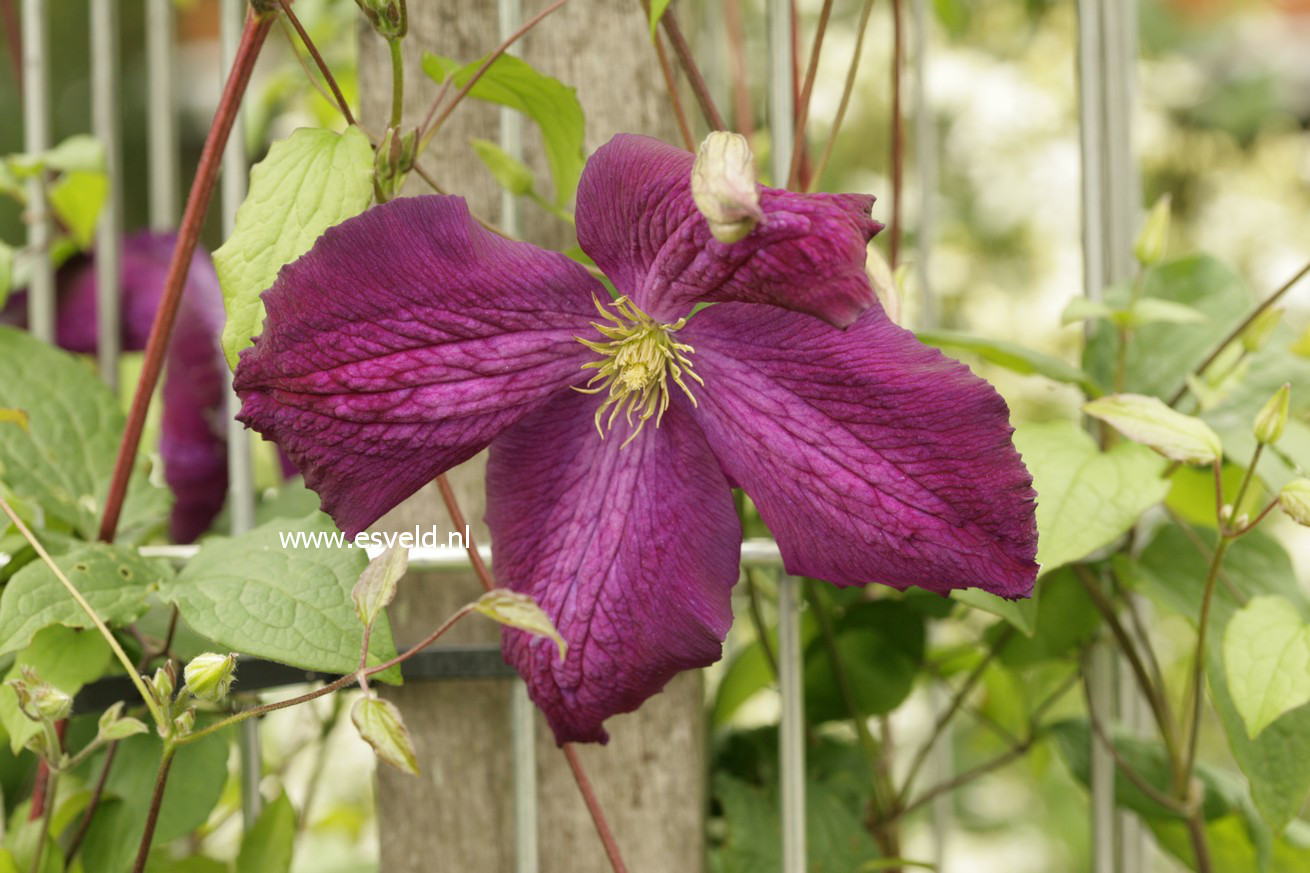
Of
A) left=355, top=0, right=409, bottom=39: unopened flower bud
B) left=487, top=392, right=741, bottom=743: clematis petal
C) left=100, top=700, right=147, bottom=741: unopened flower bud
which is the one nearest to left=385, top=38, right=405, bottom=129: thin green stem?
left=355, top=0, right=409, bottom=39: unopened flower bud

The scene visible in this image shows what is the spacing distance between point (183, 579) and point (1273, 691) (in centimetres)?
42

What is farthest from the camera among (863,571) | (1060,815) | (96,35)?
(1060,815)

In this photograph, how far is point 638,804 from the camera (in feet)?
1.75

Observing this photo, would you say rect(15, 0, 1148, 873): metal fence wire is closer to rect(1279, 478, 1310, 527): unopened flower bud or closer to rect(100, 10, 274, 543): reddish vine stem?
rect(100, 10, 274, 543): reddish vine stem

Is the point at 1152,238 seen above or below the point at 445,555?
above

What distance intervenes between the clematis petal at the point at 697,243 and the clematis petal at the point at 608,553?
0.19ft

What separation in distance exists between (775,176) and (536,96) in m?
0.11

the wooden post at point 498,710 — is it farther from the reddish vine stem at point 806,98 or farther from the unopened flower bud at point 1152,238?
the unopened flower bud at point 1152,238

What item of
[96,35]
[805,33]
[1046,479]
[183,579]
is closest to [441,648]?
[183,579]

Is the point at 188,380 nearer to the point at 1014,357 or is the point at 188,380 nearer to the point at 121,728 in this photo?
the point at 121,728

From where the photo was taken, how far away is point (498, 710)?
534mm

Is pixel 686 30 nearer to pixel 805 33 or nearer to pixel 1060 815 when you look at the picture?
pixel 805 33

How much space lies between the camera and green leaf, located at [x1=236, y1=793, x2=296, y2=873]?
49 cm

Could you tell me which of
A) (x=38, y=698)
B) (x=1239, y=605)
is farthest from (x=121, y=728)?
(x=1239, y=605)
